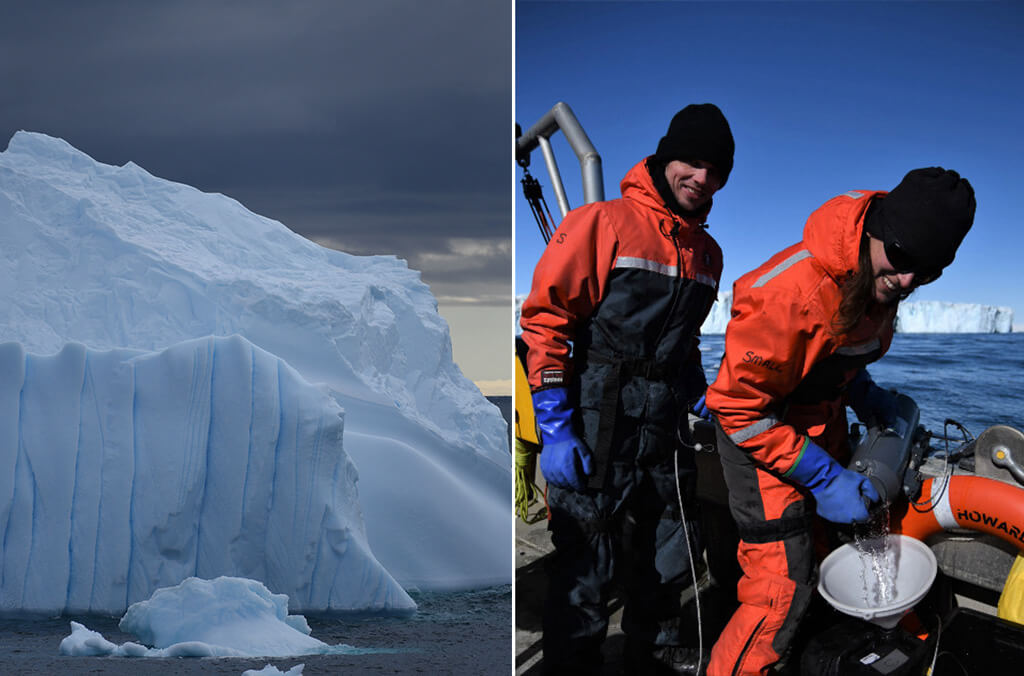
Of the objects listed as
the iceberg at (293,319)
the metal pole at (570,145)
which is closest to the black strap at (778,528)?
the metal pole at (570,145)

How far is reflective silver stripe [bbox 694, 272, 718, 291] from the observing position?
203cm

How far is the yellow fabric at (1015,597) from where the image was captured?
6.17ft

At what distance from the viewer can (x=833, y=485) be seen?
180cm

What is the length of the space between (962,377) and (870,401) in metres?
29.3

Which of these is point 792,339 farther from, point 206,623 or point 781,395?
point 206,623

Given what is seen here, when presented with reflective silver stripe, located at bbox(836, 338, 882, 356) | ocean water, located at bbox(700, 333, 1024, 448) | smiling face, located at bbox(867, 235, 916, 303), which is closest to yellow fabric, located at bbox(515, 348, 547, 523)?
reflective silver stripe, located at bbox(836, 338, 882, 356)

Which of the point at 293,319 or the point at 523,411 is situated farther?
the point at 293,319

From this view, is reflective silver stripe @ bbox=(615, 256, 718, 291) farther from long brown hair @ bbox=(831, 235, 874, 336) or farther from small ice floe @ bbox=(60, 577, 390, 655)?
small ice floe @ bbox=(60, 577, 390, 655)

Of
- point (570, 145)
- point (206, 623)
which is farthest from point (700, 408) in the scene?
point (206, 623)

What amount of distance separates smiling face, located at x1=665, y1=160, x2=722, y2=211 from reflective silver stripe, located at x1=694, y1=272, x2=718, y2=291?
7.6 inches

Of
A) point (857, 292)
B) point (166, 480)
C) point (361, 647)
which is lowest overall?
point (361, 647)

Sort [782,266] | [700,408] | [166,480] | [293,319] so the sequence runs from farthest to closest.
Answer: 1. [293,319]
2. [166,480]
3. [700,408]
4. [782,266]

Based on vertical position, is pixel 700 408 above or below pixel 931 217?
below

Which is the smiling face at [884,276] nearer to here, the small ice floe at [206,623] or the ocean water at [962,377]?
the small ice floe at [206,623]
